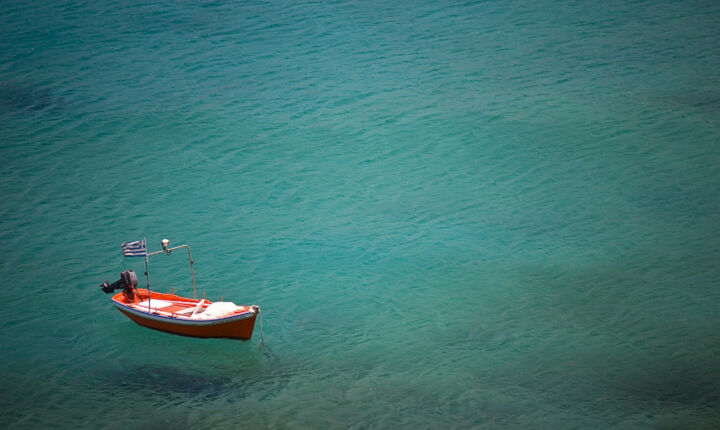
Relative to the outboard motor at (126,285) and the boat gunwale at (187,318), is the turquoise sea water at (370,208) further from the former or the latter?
the outboard motor at (126,285)

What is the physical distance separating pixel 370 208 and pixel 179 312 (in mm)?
10971

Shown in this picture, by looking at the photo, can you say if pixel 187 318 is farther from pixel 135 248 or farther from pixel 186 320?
pixel 135 248

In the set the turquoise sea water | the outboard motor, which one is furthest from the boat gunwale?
the turquoise sea water

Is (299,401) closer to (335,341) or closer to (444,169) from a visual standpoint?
(335,341)

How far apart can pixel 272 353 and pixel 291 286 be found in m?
4.13

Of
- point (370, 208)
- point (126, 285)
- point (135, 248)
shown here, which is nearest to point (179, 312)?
point (126, 285)

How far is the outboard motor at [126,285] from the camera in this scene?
2402cm

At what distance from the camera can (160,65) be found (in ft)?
144

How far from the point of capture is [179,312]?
→ 23.2 m

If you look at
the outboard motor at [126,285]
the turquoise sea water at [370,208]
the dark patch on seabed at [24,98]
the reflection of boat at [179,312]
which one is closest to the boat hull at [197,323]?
the reflection of boat at [179,312]

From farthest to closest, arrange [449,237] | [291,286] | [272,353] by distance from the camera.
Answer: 1. [449,237]
2. [291,286]
3. [272,353]

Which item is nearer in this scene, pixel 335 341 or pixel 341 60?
pixel 335 341

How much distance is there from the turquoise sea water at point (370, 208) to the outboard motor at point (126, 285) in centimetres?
115

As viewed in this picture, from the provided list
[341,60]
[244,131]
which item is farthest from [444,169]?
[341,60]
